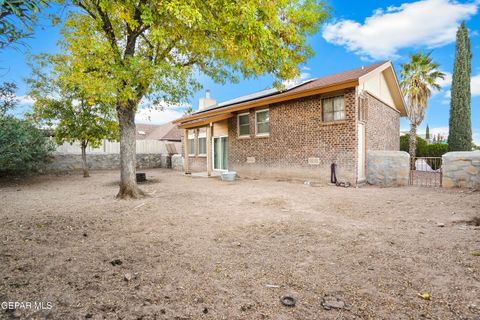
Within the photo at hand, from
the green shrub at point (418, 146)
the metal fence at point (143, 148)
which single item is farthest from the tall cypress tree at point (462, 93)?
the metal fence at point (143, 148)

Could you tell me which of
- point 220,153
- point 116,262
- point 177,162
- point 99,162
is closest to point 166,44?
point 116,262

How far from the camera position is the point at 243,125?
14.9m

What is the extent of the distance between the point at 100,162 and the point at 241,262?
20135 millimetres

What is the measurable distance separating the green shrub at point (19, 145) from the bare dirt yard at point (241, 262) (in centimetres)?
622

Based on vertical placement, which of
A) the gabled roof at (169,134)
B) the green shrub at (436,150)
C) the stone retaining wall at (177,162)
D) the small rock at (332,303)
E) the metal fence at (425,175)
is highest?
the gabled roof at (169,134)

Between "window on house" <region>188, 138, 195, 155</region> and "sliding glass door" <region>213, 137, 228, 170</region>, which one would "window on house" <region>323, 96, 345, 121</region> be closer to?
"sliding glass door" <region>213, 137, 228, 170</region>

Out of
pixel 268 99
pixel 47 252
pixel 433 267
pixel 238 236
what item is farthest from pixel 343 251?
pixel 268 99

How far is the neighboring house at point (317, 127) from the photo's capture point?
1038 cm

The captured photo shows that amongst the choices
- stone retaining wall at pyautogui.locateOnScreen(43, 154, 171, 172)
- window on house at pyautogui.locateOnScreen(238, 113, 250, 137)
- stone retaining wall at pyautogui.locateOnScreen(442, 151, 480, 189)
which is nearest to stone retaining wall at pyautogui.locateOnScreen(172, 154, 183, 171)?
stone retaining wall at pyautogui.locateOnScreen(43, 154, 171, 172)

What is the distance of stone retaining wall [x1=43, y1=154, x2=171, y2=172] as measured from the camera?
17.2 metres

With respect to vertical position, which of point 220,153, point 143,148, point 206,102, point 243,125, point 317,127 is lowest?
point 220,153

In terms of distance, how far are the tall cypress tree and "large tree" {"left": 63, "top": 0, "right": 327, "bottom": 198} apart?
18261mm

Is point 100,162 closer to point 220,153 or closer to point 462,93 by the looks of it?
point 220,153

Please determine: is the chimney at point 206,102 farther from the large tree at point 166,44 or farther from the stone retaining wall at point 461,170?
the stone retaining wall at point 461,170
